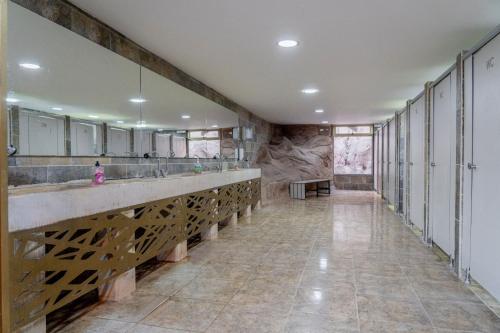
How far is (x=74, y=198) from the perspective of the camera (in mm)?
1956

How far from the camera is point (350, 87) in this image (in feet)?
17.4

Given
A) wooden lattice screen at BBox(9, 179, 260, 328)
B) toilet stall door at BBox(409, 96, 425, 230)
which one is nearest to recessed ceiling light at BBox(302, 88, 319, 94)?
toilet stall door at BBox(409, 96, 425, 230)

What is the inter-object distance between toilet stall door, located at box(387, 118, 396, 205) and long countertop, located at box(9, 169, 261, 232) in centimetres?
493

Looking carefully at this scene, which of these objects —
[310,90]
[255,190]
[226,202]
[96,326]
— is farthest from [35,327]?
[255,190]

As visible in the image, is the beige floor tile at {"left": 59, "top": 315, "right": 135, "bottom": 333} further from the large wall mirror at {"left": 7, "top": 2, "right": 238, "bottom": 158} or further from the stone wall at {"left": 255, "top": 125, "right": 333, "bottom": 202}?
the stone wall at {"left": 255, "top": 125, "right": 333, "bottom": 202}

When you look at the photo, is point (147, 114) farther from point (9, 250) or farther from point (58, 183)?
point (9, 250)

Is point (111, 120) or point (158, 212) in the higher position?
point (111, 120)

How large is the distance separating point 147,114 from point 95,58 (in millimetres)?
986

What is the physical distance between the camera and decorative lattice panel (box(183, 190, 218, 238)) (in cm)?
362

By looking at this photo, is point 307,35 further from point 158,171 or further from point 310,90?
point 310,90

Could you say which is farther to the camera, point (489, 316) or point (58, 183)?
point (58, 183)

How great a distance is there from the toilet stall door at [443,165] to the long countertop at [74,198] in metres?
2.72

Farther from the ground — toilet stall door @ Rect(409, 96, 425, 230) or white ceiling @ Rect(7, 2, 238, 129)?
white ceiling @ Rect(7, 2, 238, 129)

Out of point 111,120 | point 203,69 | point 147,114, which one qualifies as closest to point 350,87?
point 203,69
